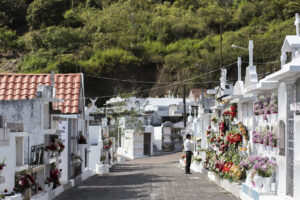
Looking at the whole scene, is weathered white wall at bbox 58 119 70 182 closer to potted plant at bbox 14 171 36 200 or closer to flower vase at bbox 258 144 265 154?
potted plant at bbox 14 171 36 200

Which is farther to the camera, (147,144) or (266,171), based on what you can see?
(147,144)

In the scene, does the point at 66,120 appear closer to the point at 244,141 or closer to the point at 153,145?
the point at 244,141

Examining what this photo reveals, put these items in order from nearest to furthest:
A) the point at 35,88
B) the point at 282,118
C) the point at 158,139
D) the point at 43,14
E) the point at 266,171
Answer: the point at 282,118
the point at 266,171
the point at 35,88
the point at 158,139
the point at 43,14

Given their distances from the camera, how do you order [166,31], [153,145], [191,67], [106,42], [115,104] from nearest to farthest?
1. [153,145]
2. [115,104]
3. [191,67]
4. [106,42]
5. [166,31]

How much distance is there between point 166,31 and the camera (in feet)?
258

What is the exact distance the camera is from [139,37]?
77500 millimetres

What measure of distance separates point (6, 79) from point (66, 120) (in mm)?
3731

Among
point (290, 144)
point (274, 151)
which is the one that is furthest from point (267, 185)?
point (290, 144)

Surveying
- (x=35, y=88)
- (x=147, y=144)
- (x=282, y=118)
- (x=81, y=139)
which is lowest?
(x=147, y=144)

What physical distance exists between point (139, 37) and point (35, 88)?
55133 mm

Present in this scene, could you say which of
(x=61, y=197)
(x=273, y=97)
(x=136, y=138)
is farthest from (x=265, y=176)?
(x=136, y=138)

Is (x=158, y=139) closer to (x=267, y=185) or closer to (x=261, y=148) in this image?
(x=261, y=148)

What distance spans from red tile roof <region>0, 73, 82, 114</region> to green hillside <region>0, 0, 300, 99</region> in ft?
115

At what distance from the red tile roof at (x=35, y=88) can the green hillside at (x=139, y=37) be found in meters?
35.1
